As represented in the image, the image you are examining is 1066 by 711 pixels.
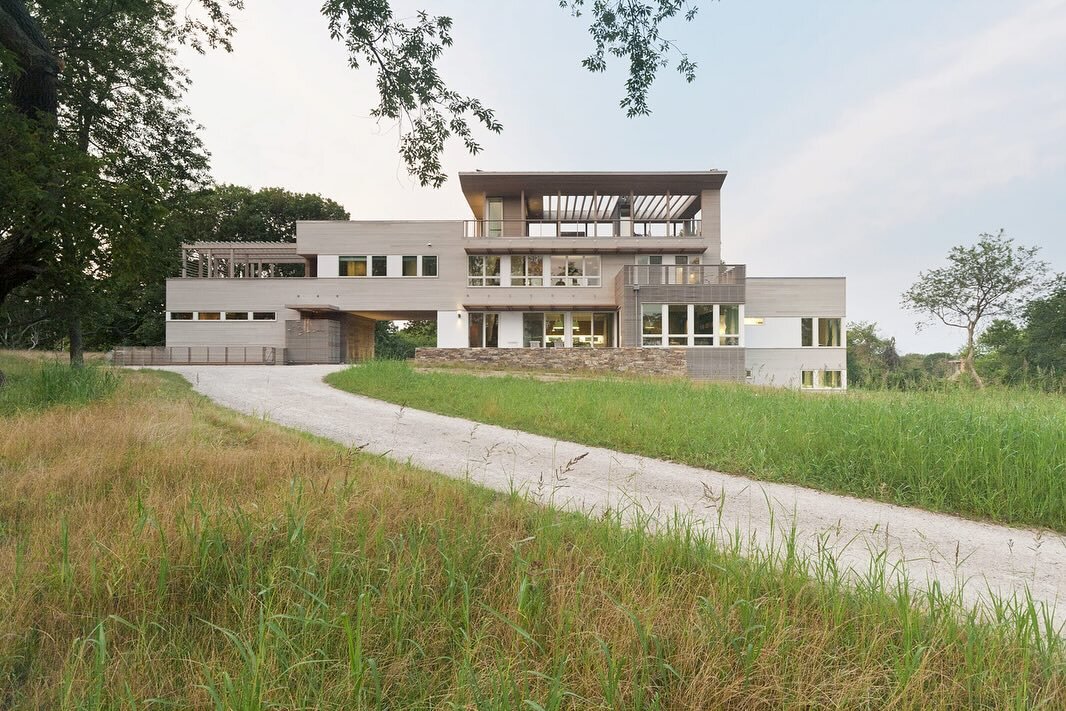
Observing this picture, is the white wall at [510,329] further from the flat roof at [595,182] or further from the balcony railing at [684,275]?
the flat roof at [595,182]

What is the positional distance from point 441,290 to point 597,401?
62.2ft

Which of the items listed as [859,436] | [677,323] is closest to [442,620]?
[859,436]

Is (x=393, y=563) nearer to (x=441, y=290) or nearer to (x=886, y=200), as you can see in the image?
(x=441, y=290)

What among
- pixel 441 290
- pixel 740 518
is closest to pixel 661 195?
pixel 441 290

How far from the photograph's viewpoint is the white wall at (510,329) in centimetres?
2627

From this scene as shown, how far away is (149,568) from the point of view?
216 centimetres

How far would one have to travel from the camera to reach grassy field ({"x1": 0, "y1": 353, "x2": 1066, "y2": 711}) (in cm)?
154

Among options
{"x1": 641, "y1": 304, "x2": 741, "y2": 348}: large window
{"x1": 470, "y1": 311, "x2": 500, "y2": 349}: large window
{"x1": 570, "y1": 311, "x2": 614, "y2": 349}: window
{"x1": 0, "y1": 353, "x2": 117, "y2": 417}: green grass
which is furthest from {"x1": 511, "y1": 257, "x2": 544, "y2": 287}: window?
{"x1": 0, "y1": 353, "x2": 117, "y2": 417}: green grass

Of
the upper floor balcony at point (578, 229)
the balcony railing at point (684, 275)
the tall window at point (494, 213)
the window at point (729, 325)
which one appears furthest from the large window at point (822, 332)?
the tall window at point (494, 213)

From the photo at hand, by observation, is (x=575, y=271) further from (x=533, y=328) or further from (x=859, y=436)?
(x=859, y=436)

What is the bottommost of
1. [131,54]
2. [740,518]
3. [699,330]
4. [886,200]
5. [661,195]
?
[740,518]

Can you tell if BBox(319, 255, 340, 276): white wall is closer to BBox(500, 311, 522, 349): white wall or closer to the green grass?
BBox(500, 311, 522, 349): white wall

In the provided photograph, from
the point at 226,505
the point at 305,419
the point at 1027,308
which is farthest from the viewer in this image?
the point at 1027,308

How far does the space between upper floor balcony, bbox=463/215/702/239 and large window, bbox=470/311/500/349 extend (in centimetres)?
452
